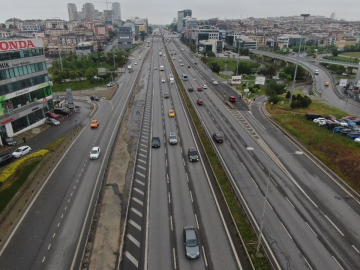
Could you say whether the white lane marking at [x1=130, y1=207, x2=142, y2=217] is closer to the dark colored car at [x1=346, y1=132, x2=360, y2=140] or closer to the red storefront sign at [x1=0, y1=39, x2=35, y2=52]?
the red storefront sign at [x1=0, y1=39, x2=35, y2=52]

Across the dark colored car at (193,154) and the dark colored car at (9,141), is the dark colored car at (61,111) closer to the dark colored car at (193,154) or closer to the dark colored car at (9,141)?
the dark colored car at (9,141)

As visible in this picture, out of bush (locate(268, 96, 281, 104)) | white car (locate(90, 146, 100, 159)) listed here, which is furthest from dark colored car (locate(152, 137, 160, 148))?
bush (locate(268, 96, 281, 104))

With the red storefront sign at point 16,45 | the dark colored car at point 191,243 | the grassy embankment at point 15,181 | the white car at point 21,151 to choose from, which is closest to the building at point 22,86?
the red storefront sign at point 16,45

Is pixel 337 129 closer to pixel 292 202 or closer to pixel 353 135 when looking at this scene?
pixel 353 135

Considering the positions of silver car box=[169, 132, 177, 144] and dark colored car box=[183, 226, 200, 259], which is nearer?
dark colored car box=[183, 226, 200, 259]

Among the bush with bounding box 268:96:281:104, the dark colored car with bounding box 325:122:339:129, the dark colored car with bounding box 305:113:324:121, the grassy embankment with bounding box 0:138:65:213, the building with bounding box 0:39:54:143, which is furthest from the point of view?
the bush with bounding box 268:96:281:104

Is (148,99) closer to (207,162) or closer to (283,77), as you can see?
(207,162)
